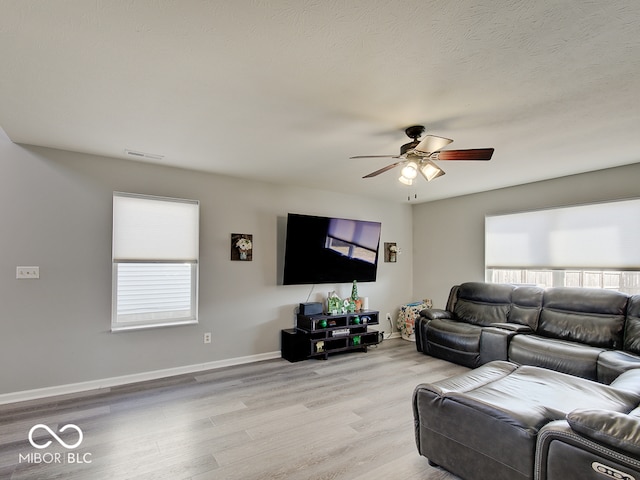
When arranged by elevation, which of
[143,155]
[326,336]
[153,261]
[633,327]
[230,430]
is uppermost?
[143,155]

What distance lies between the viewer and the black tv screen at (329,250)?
464 centimetres

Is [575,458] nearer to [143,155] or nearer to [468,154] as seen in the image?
[468,154]

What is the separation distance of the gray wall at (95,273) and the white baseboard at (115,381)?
0.15 feet

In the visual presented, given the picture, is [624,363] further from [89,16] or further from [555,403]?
[89,16]

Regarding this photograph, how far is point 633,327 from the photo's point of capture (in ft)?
10.9

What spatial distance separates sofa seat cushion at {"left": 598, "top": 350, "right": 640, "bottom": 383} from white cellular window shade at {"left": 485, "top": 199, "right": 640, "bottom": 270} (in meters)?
1.27

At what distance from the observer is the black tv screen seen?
464 cm

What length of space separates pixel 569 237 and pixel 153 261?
5.25m

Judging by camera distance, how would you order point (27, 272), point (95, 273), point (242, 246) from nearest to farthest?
1. point (27, 272)
2. point (95, 273)
3. point (242, 246)

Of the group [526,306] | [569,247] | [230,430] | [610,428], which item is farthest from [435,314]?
[610,428]

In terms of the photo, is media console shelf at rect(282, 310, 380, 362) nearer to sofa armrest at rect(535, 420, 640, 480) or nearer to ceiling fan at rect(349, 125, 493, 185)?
ceiling fan at rect(349, 125, 493, 185)

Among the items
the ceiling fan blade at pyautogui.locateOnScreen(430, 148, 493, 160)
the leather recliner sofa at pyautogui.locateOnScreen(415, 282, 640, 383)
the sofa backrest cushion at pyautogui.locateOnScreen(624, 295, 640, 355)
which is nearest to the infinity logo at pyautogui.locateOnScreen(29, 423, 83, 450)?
the ceiling fan blade at pyautogui.locateOnScreen(430, 148, 493, 160)

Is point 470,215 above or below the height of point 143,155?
below

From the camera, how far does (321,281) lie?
4.94 m
